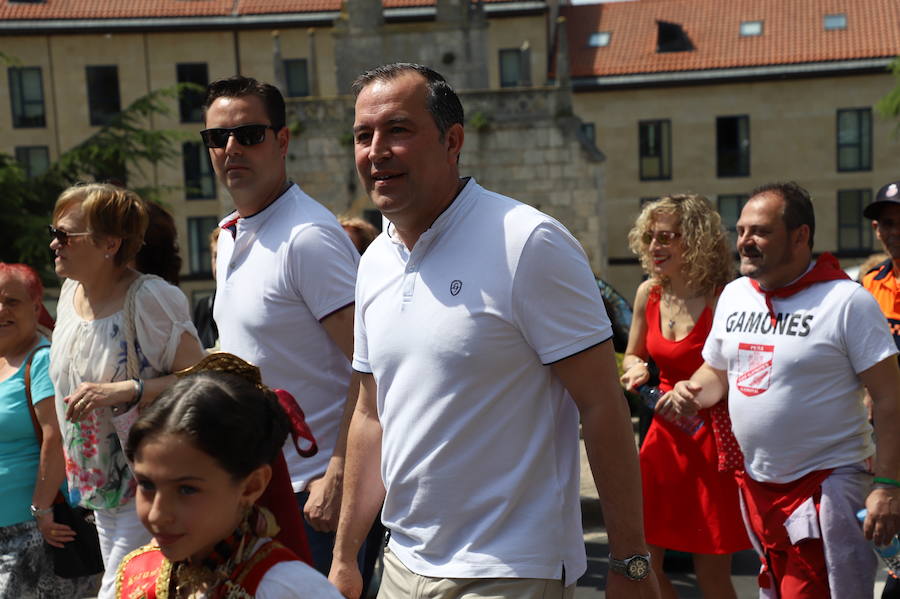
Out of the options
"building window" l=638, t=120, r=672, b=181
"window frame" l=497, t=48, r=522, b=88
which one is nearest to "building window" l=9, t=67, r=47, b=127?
"window frame" l=497, t=48, r=522, b=88

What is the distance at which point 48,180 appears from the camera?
17469 millimetres

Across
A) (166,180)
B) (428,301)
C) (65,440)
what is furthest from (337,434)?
(166,180)

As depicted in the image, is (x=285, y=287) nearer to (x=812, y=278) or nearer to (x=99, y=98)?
(x=812, y=278)

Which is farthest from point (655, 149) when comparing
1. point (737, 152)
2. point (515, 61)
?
point (515, 61)

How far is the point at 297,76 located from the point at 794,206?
38.0 meters

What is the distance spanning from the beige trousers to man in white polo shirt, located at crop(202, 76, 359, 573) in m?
0.79

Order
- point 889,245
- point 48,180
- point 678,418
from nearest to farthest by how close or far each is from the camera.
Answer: point 678,418 < point 889,245 < point 48,180

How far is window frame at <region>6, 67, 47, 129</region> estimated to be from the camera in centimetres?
3931

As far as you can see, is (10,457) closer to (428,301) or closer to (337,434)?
(337,434)

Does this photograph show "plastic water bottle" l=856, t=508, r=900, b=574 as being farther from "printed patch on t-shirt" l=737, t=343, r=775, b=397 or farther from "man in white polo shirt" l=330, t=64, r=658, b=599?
"man in white polo shirt" l=330, t=64, r=658, b=599

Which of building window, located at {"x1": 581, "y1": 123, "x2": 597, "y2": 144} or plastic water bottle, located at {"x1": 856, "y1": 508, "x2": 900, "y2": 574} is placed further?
building window, located at {"x1": 581, "y1": 123, "x2": 597, "y2": 144}

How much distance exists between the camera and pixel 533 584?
8.95 ft

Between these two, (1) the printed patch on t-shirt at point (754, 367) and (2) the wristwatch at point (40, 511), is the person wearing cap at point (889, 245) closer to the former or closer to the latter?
(1) the printed patch on t-shirt at point (754, 367)

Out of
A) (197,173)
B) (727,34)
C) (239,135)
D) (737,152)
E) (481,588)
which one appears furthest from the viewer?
(197,173)
